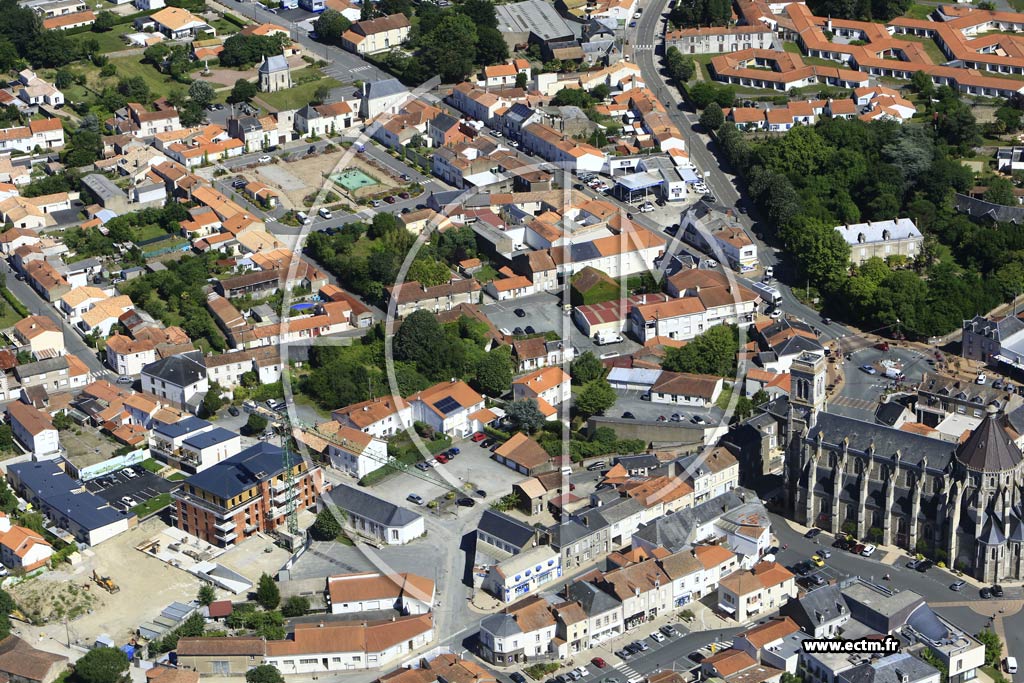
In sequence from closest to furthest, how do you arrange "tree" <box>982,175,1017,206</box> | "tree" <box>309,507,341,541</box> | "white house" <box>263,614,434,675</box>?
"white house" <box>263,614,434,675</box> → "tree" <box>309,507,341,541</box> → "tree" <box>982,175,1017,206</box>

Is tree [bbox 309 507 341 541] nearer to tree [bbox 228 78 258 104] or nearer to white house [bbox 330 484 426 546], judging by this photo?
white house [bbox 330 484 426 546]

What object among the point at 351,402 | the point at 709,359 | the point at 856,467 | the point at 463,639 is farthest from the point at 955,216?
the point at 463,639

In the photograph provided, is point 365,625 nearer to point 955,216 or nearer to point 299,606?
point 299,606

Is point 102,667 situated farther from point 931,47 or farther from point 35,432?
point 931,47

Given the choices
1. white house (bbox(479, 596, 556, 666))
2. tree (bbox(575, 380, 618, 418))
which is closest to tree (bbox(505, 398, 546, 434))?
tree (bbox(575, 380, 618, 418))

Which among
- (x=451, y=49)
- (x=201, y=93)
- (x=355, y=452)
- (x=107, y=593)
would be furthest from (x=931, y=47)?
(x=107, y=593)
